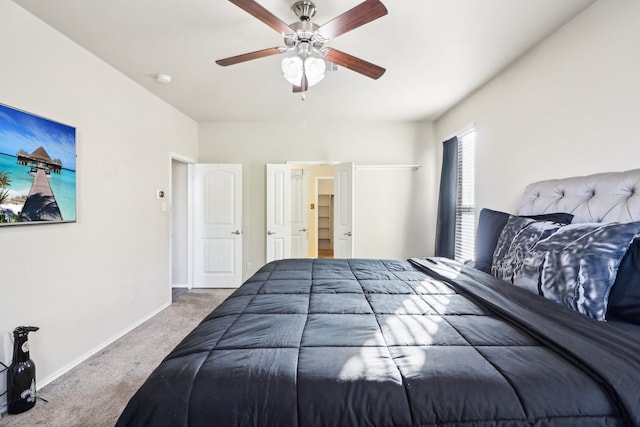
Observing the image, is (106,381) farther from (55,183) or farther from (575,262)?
(575,262)

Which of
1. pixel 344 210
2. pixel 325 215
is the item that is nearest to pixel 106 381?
pixel 344 210

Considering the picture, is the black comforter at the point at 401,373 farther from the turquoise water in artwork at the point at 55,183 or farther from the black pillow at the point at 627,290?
the turquoise water in artwork at the point at 55,183

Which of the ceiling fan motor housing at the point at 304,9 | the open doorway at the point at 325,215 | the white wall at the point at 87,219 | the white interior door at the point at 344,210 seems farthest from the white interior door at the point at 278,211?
the open doorway at the point at 325,215

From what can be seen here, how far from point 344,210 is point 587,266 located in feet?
10.5

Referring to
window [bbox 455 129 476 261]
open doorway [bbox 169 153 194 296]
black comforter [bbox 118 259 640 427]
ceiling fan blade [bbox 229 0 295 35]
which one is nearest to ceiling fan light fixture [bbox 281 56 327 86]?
ceiling fan blade [bbox 229 0 295 35]

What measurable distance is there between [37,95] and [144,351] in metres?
2.15

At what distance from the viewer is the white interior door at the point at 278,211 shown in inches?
→ 173

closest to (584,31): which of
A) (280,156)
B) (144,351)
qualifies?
(280,156)

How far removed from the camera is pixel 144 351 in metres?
2.51

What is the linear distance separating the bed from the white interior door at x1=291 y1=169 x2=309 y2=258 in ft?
11.6

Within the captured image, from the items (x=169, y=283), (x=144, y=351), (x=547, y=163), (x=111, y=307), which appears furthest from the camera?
(x=169, y=283)

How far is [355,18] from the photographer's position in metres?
1.54

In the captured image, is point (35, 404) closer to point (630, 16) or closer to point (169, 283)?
point (169, 283)

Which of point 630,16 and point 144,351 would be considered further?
point 144,351
